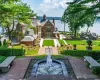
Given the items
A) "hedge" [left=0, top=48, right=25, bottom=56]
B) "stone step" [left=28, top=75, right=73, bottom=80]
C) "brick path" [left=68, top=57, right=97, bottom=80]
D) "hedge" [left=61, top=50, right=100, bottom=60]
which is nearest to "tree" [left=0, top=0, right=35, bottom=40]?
"hedge" [left=0, top=48, right=25, bottom=56]

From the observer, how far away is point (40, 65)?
55.7ft

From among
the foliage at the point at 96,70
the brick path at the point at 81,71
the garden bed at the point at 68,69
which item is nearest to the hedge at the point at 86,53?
the garden bed at the point at 68,69

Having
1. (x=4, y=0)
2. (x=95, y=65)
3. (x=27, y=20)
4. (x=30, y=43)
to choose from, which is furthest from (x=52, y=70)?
(x=30, y=43)

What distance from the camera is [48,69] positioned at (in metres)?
15.6

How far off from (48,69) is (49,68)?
1.03 ft

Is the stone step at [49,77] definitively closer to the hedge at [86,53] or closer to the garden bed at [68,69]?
the garden bed at [68,69]

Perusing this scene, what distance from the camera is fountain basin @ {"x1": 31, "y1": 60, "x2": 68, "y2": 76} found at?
14609 millimetres

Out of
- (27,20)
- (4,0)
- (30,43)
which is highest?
(4,0)

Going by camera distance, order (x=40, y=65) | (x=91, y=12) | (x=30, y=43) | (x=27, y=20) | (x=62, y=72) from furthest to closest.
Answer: (x=30, y=43), (x=27, y=20), (x=91, y=12), (x=40, y=65), (x=62, y=72)

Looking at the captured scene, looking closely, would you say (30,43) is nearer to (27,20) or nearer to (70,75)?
(27,20)

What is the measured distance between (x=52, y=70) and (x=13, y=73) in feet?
8.68

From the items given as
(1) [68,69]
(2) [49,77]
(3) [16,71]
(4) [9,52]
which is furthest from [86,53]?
(2) [49,77]

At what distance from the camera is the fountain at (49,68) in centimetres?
1467

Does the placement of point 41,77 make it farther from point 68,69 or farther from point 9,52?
point 9,52
